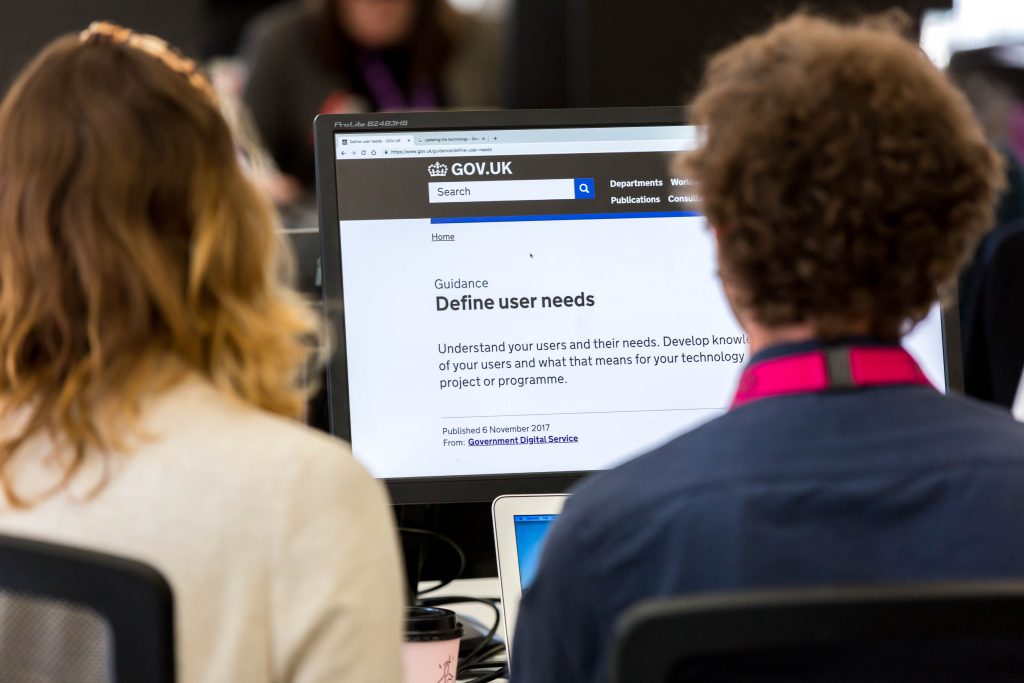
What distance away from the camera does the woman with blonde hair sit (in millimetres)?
909

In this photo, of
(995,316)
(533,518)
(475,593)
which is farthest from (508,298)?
(995,316)

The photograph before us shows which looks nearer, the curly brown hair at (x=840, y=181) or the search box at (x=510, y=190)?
the curly brown hair at (x=840, y=181)

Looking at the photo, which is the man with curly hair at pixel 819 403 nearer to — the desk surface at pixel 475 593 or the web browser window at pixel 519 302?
the web browser window at pixel 519 302

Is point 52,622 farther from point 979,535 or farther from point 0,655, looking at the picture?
point 979,535

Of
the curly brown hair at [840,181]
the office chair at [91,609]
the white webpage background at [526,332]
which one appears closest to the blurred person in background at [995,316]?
the white webpage background at [526,332]

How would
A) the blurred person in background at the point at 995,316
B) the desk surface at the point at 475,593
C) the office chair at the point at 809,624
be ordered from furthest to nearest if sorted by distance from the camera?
the blurred person in background at the point at 995,316
the desk surface at the point at 475,593
the office chair at the point at 809,624

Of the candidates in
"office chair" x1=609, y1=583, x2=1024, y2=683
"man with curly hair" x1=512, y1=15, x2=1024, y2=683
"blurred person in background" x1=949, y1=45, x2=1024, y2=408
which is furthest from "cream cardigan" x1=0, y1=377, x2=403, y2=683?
"blurred person in background" x1=949, y1=45, x2=1024, y2=408

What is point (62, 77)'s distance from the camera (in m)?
0.98

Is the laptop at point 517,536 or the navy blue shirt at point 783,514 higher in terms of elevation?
the navy blue shirt at point 783,514

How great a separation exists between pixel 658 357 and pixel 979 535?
675 mm

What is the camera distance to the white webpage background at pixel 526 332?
1.46m

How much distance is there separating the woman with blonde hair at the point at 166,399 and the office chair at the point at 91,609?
8 cm

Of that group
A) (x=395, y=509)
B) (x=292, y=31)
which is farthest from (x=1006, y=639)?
(x=292, y=31)

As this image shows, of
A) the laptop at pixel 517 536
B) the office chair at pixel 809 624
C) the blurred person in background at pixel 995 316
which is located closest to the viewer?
the office chair at pixel 809 624
